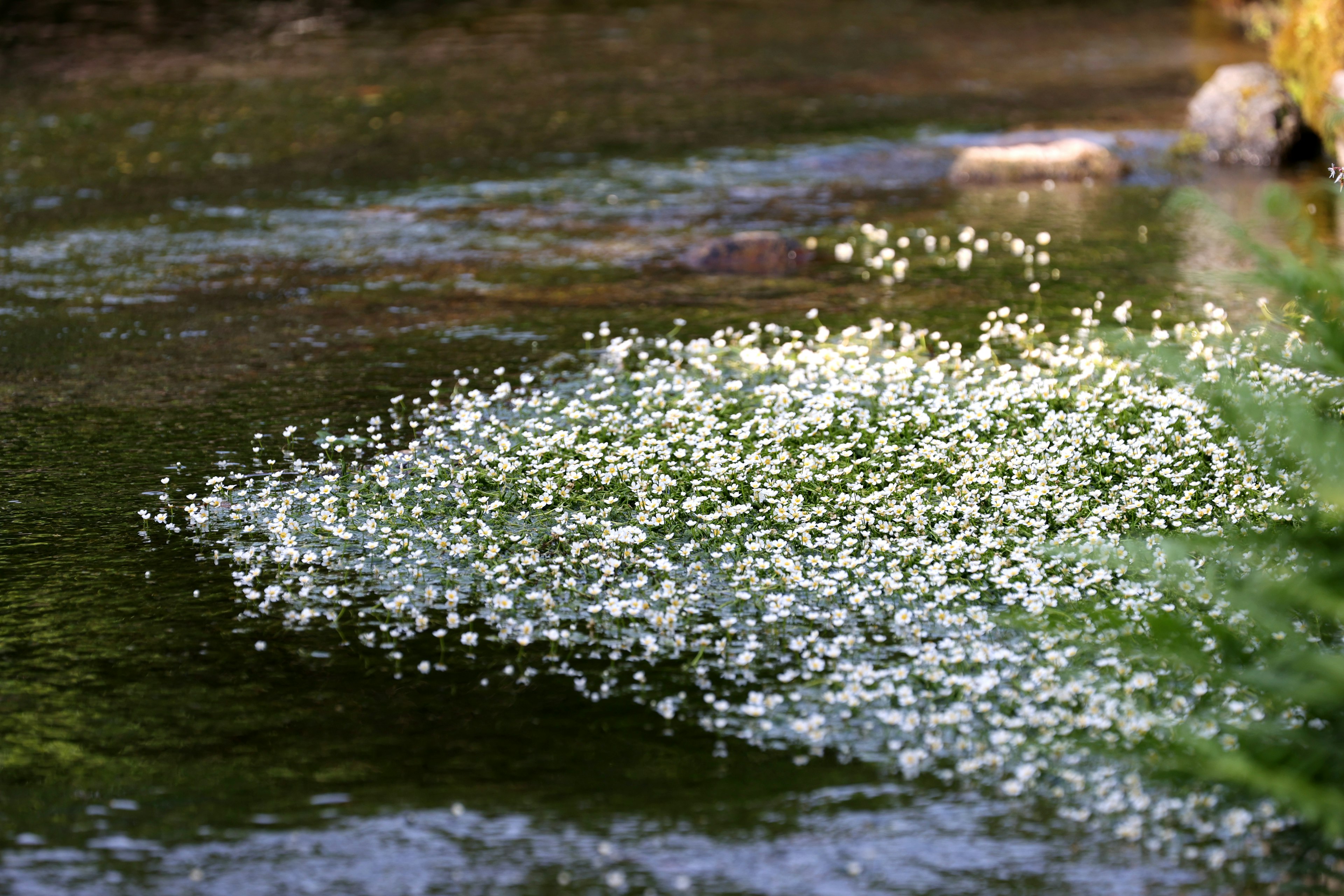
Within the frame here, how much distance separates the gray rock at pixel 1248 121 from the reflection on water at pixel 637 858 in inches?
530

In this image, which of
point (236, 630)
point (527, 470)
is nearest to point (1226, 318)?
point (527, 470)

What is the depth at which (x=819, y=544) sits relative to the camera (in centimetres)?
704

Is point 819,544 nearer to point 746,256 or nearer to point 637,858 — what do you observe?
point 637,858

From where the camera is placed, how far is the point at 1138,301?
11.3 metres

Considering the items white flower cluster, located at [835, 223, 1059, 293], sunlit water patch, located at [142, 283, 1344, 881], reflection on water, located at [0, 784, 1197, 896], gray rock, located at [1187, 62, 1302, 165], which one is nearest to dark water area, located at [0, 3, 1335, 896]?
reflection on water, located at [0, 784, 1197, 896]

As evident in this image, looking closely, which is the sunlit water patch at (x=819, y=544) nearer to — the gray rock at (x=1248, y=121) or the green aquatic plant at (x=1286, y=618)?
the green aquatic plant at (x=1286, y=618)

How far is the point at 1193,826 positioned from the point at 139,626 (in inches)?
181

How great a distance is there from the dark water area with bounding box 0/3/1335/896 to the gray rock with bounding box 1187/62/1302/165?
0.55 m

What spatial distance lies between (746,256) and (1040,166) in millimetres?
4704

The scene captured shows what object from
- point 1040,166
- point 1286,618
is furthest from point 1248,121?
point 1286,618

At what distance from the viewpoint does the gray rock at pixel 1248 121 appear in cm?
1634

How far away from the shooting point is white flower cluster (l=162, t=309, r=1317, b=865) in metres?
5.55

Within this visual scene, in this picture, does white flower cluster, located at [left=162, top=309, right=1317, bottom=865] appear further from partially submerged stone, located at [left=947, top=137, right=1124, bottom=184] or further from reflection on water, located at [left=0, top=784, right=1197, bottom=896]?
partially submerged stone, located at [left=947, top=137, right=1124, bottom=184]

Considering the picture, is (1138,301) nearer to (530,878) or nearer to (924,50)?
(530,878)
